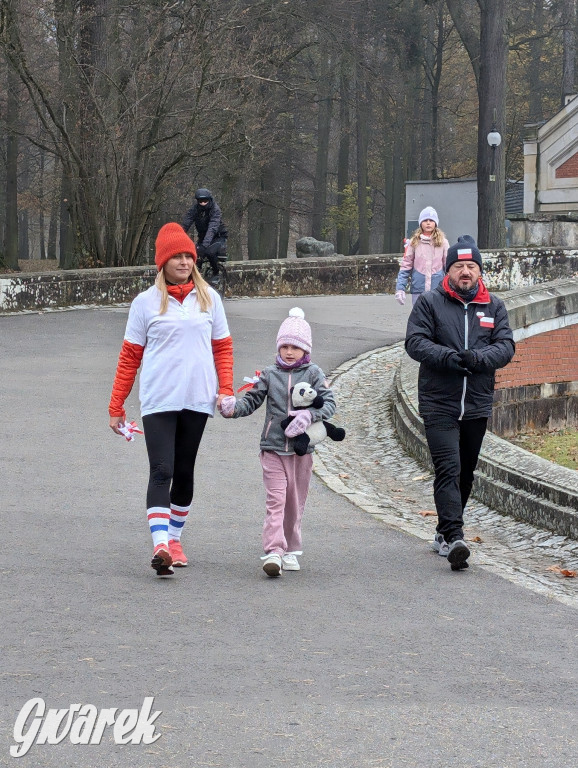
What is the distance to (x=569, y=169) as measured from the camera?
36656 mm

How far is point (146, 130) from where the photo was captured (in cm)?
2366

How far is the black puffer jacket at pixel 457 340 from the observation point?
7.04 meters

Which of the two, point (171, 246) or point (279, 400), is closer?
point (171, 246)

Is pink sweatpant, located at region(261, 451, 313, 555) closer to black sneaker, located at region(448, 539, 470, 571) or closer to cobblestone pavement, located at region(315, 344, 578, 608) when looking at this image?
black sneaker, located at region(448, 539, 470, 571)

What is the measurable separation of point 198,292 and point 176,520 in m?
1.15

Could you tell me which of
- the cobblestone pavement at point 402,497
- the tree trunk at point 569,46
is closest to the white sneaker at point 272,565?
the cobblestone pavement at point 402,497

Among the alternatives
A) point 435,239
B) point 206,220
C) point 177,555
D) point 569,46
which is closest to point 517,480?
point 177,555

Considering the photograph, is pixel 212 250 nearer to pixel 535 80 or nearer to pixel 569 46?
pixel 569 46

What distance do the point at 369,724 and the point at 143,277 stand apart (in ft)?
56.2

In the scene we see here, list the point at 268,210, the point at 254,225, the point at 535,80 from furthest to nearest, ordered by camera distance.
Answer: the point at 535,80
the point at 254,225
the point at 268,210

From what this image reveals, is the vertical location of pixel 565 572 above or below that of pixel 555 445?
above

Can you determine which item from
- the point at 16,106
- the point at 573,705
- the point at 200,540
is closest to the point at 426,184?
the point at 16,106

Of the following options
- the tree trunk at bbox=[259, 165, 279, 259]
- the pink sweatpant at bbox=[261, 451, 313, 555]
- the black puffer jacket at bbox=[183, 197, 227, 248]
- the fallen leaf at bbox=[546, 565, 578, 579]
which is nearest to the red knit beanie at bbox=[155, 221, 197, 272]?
the pink sweatpant at bbox=[261, 451, 313, 555]

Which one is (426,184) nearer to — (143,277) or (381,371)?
(143,277)
